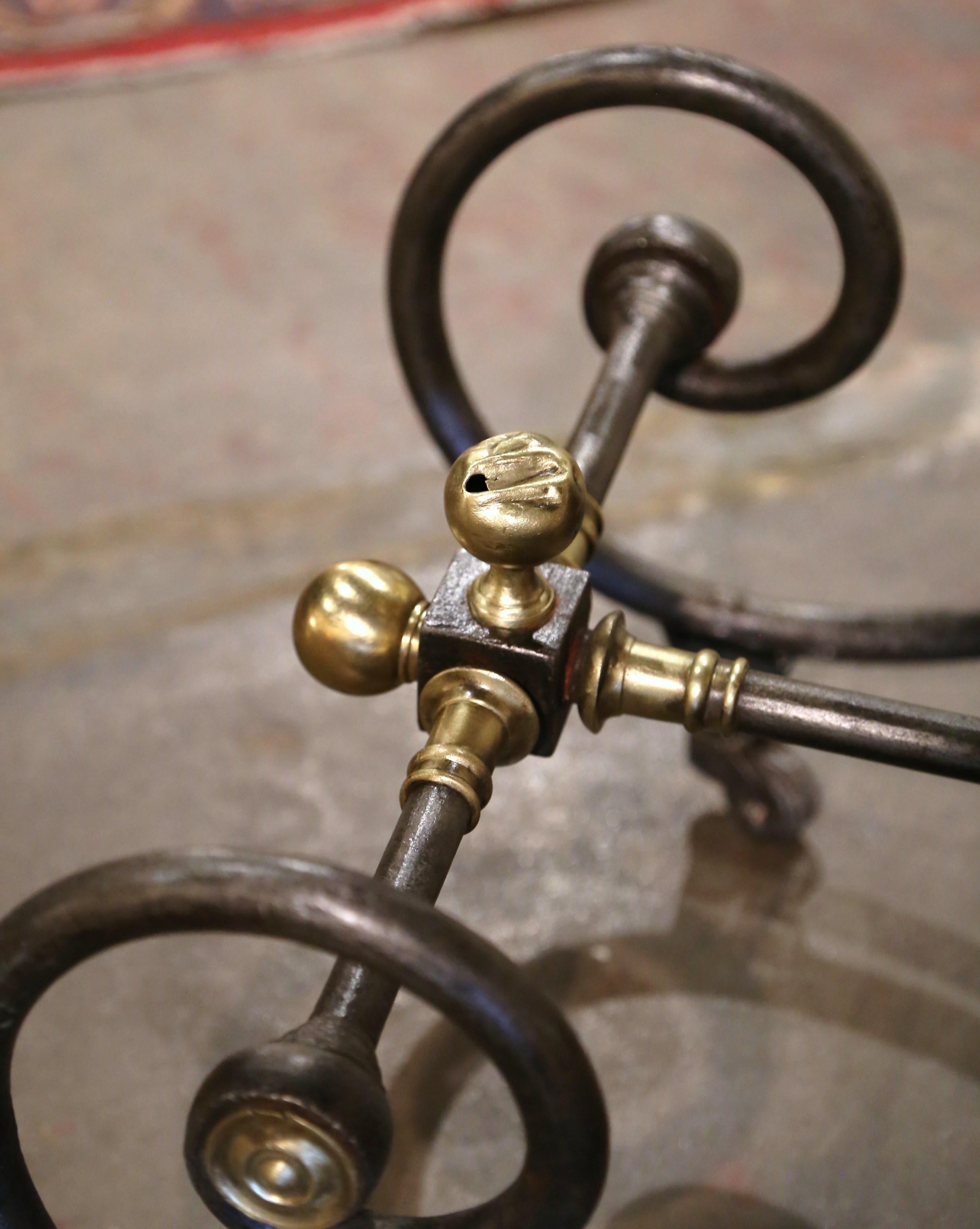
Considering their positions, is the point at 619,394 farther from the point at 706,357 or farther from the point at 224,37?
the point at 224,37

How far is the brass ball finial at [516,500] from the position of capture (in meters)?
0.59

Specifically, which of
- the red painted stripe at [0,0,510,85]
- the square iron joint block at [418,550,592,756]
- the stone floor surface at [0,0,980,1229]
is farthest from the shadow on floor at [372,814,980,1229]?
the red painted stripe at [0,0,510,85]

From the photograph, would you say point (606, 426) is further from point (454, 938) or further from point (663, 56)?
point (454, 938)

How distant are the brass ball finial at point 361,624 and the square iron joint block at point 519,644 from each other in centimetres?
2

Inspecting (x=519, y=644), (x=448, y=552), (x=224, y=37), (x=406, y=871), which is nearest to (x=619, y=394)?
(x=519, y=644)

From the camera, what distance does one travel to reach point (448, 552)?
1325 mm

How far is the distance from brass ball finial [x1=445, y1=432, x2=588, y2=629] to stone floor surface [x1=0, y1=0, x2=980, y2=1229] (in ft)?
1.12

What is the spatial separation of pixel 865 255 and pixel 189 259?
1.06m

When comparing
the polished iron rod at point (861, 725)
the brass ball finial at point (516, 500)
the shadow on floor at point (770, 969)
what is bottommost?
the shadow on floor at point (770, 969)

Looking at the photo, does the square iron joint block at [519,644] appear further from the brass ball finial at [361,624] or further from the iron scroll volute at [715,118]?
the iron scroll volute at [715,118]

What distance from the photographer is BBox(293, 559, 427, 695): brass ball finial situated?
0.68 meters

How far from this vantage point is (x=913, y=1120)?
2.84 feet

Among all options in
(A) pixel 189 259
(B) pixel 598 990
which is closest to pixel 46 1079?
(B) pixel 598 990

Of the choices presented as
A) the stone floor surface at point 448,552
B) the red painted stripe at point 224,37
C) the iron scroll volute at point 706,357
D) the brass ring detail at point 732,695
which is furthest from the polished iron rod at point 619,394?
the red painted stripe at point 224,37
